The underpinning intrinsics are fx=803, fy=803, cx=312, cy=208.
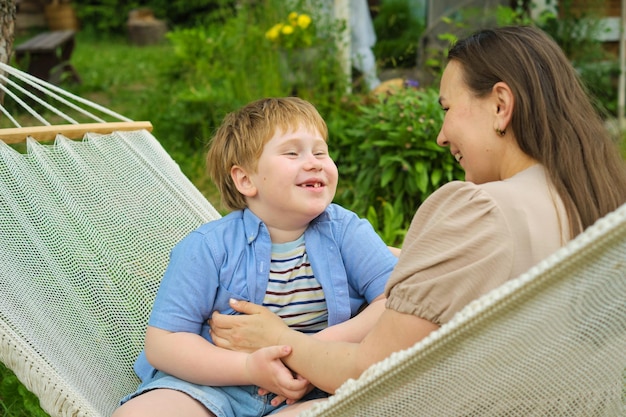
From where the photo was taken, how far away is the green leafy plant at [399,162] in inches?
161

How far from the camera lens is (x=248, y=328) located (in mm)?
1834

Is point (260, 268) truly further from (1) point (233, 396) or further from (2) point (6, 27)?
(2) point (6, 27)

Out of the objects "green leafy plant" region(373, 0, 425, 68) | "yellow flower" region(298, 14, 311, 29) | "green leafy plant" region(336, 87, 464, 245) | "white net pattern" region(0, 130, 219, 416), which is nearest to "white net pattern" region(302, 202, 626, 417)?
→ "white net pattern" region(0, 130, 219, 416)

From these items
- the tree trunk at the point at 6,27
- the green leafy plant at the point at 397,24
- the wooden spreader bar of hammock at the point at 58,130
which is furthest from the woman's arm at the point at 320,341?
the green leafy plant at the point at 397,24

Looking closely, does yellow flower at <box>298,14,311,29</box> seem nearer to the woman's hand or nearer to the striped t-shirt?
the striped t-shirt

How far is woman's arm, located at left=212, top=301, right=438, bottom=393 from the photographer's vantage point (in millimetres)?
1506

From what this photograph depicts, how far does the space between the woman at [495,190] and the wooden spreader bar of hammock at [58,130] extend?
4.20 feet

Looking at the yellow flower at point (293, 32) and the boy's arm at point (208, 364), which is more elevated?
the yellow flower at point (293, 32)

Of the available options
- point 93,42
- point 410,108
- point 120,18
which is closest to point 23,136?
point 410,108

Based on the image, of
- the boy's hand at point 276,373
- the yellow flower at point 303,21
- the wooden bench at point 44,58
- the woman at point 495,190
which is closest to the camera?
the woman at point 495,190

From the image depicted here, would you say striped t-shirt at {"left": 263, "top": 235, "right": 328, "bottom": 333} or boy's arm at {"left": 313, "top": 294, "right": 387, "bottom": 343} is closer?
boy's arm at {"left": 313, "top": 294, "right": 387, "bottom": 343}

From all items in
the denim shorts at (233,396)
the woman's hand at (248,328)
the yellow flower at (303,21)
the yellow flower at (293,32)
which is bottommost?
the denim shorts at (233,396)

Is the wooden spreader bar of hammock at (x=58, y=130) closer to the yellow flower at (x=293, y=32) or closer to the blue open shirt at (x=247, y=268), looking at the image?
the blue open shirt at (x=247, y=268)

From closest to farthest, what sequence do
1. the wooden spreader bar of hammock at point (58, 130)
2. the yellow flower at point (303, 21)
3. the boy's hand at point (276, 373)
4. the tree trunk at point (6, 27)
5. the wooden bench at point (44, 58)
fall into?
the boy's hand at point (276, 373), the wooden spreader bar of hammock at point (58, 130), the tree trunk at point (6, 27), the yellow flower at point (303, 21), the wooden bench at point (44, 58)
